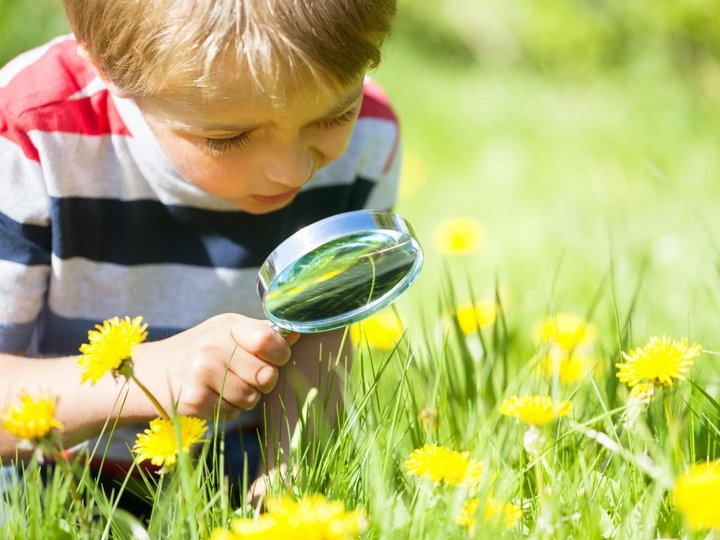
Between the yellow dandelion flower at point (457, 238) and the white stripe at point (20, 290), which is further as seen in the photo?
the yellow dandelion flower at point (457, 238)

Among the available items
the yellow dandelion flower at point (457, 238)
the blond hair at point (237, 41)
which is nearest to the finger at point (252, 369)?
the blond hair at point (237, 41)

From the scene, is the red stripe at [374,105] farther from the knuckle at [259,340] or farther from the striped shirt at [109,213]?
the knuckle at [259,340]

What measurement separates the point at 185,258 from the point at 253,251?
0.12 meters

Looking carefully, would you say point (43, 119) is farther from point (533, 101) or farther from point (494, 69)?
point (494, 69)

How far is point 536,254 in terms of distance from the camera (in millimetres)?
2771

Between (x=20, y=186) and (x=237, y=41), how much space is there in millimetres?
509

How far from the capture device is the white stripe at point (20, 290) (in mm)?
1604

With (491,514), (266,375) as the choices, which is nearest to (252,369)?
(266,375)

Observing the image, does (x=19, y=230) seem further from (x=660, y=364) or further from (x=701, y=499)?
(x=701, y=499)

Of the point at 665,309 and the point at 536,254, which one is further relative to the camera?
the point at 536,254

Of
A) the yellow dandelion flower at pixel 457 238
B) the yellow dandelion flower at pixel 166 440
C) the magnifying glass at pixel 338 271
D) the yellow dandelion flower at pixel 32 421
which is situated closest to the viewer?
the yellow dandelion flower at pixel 32 421

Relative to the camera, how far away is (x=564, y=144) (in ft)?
11.6

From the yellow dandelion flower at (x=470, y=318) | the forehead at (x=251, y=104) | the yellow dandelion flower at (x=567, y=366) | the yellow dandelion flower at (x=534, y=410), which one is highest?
the forehead at (x=251, y=104)

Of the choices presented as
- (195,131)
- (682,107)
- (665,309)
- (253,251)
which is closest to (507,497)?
(195,131)
